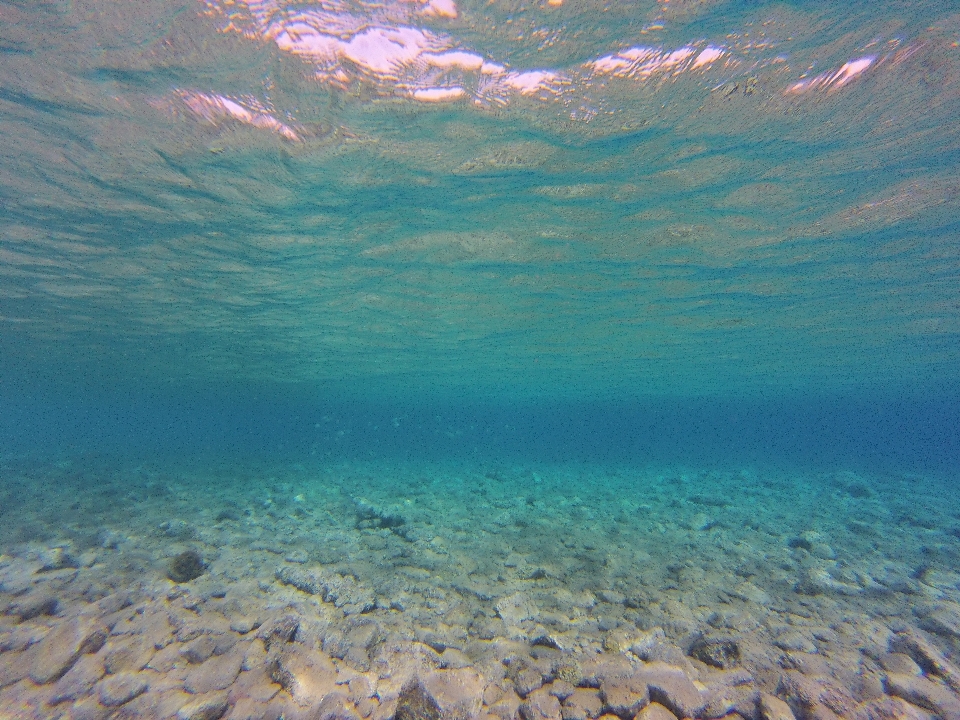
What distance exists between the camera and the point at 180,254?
14.5 metres

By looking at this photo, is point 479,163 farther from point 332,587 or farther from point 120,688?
point 120,688

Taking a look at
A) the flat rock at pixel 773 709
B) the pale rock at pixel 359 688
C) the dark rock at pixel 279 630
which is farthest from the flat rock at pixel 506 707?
the dark rock at pixel 279 630

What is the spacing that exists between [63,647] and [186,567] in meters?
2.71

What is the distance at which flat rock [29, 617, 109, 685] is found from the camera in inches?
164

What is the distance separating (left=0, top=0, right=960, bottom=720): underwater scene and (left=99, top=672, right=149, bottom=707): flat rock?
0.16ft

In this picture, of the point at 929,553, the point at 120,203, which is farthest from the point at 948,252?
the point at 120,203

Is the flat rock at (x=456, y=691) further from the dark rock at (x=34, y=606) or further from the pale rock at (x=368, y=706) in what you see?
the dark rock at (x=34, y=606)

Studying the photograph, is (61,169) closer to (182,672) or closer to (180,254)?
(180,254)

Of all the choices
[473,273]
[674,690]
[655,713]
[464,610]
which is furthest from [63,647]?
[473,273]

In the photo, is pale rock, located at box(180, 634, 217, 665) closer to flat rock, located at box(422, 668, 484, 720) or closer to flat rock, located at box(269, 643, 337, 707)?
flat rock, located at box(269, 643, 337, 707)

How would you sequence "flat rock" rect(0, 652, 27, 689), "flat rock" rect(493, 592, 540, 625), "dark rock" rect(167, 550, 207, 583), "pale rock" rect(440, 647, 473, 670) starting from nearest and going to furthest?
"flat rock" rect(0, 652, 27, 689) < "pale rock" rect(440, 647, 473, 670) < "flat rock" rect(493, 592, 540, 625) < "dark rock" rect(167, 550, 207, 583)

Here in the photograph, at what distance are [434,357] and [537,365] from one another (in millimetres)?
9505

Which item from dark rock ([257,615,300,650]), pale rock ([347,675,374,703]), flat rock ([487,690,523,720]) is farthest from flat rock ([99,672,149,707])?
flat rock ([487,690,523,720])

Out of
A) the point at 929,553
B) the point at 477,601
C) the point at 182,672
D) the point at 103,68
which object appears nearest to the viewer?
the point at 182,672
